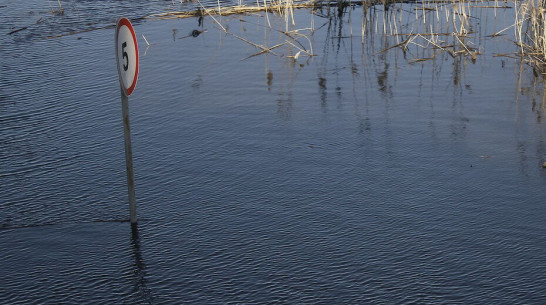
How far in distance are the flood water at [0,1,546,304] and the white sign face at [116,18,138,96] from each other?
118cm

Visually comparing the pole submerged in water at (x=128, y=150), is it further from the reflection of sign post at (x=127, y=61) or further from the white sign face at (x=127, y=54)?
the white sign face at (x=127, y=54)

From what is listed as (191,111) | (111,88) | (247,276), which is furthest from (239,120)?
(247,276)

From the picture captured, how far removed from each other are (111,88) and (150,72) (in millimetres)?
953

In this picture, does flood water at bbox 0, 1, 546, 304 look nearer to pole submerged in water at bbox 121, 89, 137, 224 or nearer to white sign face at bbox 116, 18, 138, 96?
pole submerged in water at bbox 121, 89, 137, 224

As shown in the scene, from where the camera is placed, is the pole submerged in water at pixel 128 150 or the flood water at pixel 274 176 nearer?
the flood water at pixel 274 176

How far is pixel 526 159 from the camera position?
805cm

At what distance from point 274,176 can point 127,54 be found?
2148mm

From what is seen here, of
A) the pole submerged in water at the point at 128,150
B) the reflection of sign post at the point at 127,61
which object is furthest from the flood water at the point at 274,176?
the reflection of sign post at the point at 127,61

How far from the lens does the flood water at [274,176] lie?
18.3 ft

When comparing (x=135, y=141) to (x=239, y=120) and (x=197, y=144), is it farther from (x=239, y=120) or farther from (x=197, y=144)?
(x=239, y=120)

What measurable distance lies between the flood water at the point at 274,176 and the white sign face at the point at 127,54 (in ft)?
3.87

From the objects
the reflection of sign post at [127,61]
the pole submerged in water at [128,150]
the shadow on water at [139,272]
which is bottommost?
the shadow on water at [139,272]

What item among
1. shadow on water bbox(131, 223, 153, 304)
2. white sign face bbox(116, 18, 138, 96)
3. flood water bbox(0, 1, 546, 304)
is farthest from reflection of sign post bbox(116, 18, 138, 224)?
flood water bbox(0, 1, 546, 304)

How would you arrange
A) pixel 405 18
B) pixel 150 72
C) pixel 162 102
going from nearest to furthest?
1. pixel 162 102
2. pixel 150 72
3. pixel 405 18
